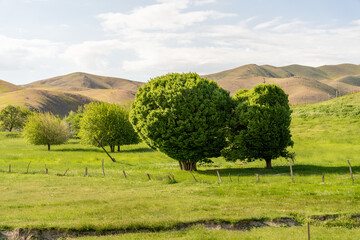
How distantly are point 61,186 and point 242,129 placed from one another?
2429cm

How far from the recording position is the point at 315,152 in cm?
6406

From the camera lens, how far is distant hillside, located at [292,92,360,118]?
9894 centimetres

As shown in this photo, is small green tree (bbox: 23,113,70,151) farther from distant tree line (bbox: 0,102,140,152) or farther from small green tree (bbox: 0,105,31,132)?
small green tree (bbox: 0,105,31,132)

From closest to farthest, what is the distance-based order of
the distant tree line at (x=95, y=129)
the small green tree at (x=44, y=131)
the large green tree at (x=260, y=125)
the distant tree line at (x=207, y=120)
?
the distant tree line at (x=207, y=120) → the large green tree at (x=260, y=125) → the distant tree line at (x=95, y=129) → the small green tree at (x=44, y=131)

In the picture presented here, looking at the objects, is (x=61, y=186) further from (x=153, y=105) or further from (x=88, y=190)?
(x=153, y=105)

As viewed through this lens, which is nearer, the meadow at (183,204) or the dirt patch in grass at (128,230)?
the dirt patch in grass at (128,230)

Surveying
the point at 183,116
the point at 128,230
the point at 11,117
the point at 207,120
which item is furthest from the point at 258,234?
the point at 11,117

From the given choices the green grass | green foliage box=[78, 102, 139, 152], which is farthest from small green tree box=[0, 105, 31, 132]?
the green grass

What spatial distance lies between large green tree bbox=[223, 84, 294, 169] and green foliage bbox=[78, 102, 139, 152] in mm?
42186

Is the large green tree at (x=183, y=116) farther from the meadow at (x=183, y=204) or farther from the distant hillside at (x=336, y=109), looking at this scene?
the distant hillside at (x=336, y=109)

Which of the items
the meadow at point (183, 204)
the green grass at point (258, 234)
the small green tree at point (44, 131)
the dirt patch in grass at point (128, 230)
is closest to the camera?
the green grass at point (258, 234)

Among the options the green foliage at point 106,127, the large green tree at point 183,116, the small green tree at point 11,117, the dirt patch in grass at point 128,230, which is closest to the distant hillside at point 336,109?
the green foliage at point 106,127

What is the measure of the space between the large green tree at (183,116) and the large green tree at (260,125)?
2095mm

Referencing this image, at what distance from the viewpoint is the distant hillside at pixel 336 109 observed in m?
98.9
